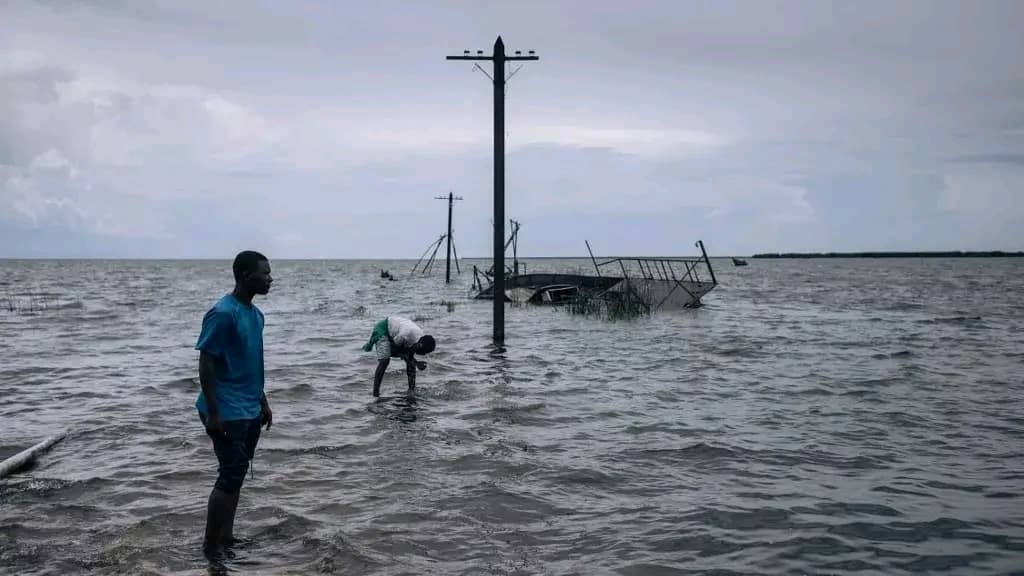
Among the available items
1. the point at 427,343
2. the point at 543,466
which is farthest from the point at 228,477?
the point at 427,343

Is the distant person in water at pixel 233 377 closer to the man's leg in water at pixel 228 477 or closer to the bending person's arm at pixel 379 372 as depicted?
the man's leg in water at pixel 228 477

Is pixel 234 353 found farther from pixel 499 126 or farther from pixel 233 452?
pixel 499 126

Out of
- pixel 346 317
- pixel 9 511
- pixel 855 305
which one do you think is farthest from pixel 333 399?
pixel 855 305

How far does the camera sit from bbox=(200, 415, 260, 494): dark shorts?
4816mm

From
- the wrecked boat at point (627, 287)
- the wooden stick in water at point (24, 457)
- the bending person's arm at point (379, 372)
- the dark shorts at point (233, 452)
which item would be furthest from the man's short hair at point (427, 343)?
the wrecked boat at point (627, 287)

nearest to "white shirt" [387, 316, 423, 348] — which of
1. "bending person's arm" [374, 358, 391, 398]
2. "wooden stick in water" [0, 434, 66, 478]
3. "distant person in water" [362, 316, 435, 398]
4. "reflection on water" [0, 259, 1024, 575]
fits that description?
"distant person in water" [362, 316, 435, 398]

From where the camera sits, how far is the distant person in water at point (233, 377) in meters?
4.65

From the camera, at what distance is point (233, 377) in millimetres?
4805

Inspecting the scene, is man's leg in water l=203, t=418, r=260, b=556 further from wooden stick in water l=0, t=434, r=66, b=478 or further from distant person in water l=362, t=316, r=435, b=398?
distant person in water l=362, t=316, r=435, b=398

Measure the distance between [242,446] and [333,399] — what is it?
649 cm

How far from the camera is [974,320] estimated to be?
1015 inches

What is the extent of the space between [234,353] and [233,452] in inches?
26.1

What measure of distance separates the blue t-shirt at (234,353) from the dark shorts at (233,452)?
63mm

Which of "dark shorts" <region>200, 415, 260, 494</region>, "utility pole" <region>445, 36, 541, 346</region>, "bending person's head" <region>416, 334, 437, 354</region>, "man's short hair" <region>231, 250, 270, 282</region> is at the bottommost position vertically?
"dark shorts" <region>200, 415, 260, 494</region>
